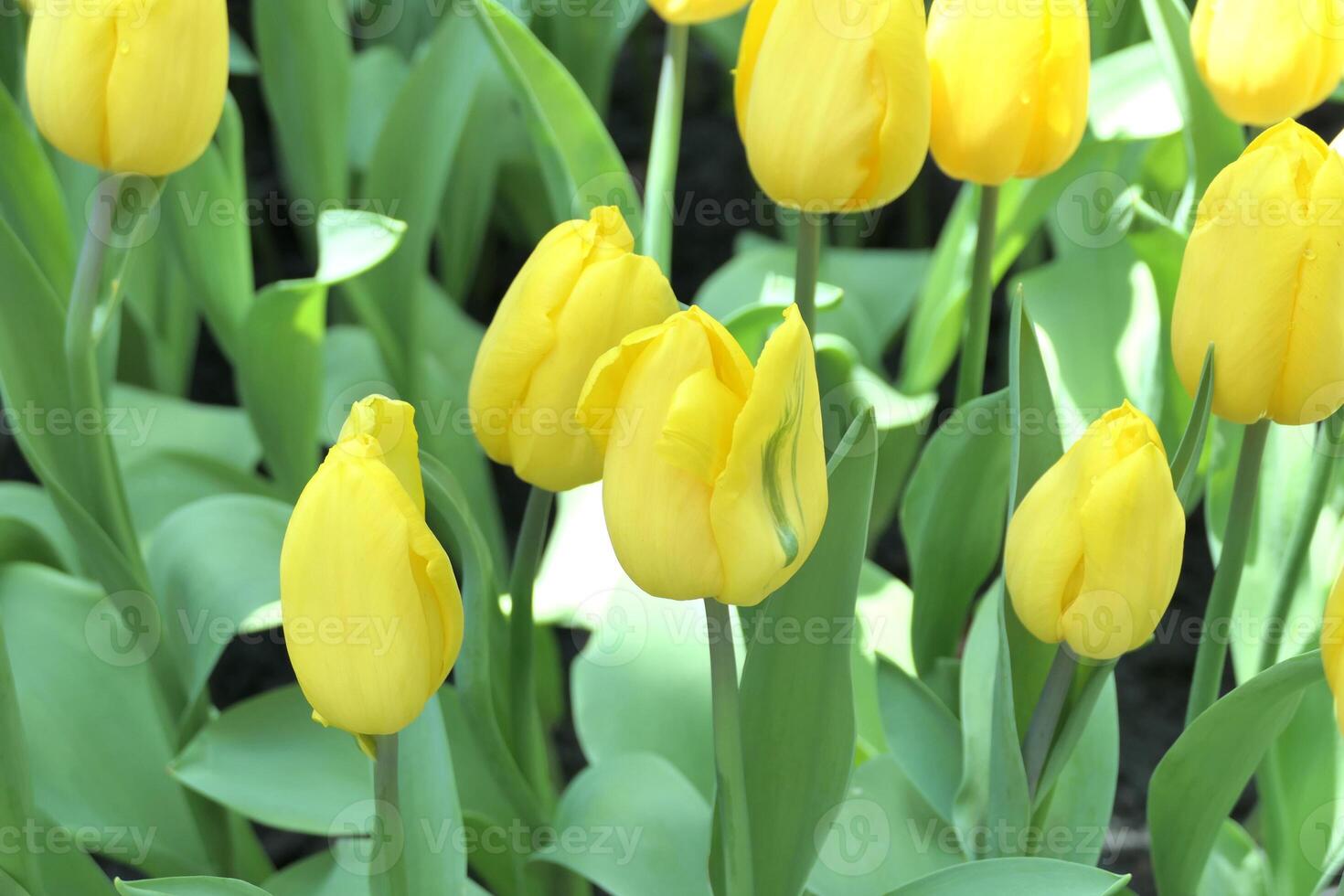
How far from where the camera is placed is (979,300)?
2.84 ft

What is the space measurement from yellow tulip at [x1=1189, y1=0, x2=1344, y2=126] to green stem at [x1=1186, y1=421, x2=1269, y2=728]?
192mm

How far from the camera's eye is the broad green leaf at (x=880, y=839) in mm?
793

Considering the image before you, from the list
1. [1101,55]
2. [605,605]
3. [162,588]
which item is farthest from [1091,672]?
[1101,55]

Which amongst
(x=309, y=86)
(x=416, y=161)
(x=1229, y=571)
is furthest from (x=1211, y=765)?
(x=309, y=86)

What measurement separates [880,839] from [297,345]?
53 cm

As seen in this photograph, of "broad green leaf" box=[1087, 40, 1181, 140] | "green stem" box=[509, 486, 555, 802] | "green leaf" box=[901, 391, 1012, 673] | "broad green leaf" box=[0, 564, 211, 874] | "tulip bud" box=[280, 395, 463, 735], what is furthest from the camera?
"broad green leaf" box=[1087, 40, 1181, 140]

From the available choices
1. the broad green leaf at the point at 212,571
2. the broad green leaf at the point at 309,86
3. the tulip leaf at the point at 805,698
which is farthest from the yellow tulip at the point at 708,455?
the broad green leaf at the point at 309,86

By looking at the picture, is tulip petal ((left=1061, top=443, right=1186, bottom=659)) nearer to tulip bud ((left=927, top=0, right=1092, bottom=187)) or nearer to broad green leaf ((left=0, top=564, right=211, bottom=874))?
tulip bud ((left=927, top=0, right=1092, bottom=187))

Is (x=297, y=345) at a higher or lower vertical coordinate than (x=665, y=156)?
lower

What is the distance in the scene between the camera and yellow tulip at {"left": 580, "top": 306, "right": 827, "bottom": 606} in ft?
1.64

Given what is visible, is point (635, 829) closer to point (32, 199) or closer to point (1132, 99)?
point (32, 199)

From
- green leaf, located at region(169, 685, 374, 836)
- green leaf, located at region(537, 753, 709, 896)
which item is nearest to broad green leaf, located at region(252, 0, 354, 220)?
green leaf, located at region(169, 685, 374, 836)

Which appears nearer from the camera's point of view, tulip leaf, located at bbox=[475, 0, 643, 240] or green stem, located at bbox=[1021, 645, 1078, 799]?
green stem, located at bbox=[1021, 645, 1078, 799]

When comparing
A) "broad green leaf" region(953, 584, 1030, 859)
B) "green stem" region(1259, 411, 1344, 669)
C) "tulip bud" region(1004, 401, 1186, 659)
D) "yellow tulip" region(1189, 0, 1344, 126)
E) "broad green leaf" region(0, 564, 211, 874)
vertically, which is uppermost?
"yellow tulip" region(1189, 0, 1344, 126)
